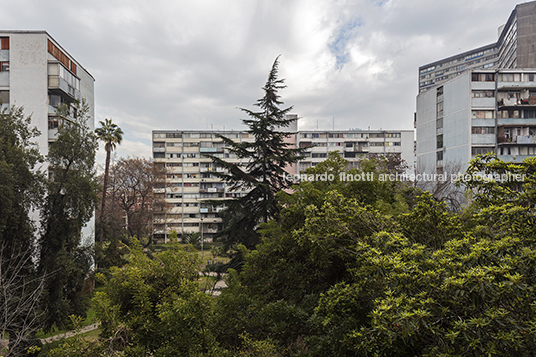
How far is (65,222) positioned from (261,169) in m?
10.6

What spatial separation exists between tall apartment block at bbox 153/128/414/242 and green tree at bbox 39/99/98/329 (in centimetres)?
3102

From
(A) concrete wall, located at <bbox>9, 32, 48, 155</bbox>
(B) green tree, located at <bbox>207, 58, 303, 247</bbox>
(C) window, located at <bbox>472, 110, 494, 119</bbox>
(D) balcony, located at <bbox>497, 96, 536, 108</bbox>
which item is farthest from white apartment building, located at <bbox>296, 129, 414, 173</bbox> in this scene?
(A) concrete wall, located at <bbox>9, 32, 48, 155</bbox>

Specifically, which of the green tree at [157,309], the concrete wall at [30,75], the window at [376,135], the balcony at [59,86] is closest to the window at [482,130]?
the window at [376,135]

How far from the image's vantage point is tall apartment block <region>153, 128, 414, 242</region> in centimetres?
4738

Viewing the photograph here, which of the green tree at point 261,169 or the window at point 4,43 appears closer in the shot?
the green tree at point 261,169

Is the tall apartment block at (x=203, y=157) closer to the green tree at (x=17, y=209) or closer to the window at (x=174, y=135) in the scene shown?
the window at (x=174, y=135)

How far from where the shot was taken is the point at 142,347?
5277 mm

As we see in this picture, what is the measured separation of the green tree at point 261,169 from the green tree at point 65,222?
757cm

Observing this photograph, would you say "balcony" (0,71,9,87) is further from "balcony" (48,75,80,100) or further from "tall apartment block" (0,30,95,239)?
"balcony" (48,75,80,100)

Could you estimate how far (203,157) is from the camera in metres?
48.7

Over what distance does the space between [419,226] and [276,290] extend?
4180mm

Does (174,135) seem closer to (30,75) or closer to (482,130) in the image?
(30,75)

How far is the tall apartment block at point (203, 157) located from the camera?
4738 centimetres

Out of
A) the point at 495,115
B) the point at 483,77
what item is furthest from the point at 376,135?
the point at 495,115
